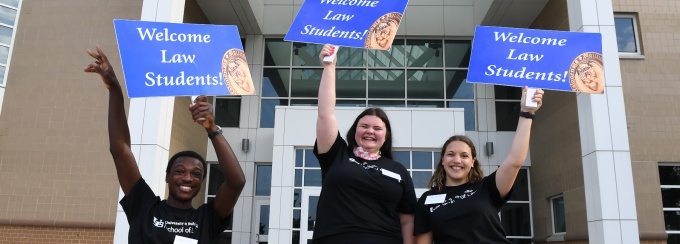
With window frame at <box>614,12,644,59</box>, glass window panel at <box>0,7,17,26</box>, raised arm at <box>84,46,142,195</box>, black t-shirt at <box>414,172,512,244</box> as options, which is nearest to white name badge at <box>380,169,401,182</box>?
black t-shirt at <box>414,172,512,244</box>

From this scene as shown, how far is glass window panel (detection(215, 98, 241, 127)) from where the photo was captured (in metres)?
14.4

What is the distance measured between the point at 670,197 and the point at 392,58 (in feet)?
25.3

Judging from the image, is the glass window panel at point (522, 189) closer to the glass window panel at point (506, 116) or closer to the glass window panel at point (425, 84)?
the glass window panel at point (506, 116)

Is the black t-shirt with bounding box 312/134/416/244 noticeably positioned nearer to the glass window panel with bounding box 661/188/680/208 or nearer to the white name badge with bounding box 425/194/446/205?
the white name badge with bounding box 425/194/446/205

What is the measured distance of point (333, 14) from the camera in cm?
425

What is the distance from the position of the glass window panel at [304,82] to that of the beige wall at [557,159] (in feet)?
19.9

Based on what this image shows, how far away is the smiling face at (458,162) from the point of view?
135 inches

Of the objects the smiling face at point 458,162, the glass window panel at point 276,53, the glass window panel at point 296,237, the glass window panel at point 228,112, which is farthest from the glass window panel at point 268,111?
the smiling face at point 458,162

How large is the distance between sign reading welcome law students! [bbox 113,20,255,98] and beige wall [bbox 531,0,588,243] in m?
9.19

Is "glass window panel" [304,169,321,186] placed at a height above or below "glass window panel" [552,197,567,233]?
above

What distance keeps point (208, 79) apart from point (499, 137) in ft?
38.0

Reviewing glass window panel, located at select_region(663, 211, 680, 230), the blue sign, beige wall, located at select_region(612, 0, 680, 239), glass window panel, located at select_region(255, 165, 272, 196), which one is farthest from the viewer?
glass window panel, located at select_region(255, 165, 272, 196)

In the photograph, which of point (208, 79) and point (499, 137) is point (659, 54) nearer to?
point (499, 137)

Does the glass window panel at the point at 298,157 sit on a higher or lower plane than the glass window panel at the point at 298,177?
higher
